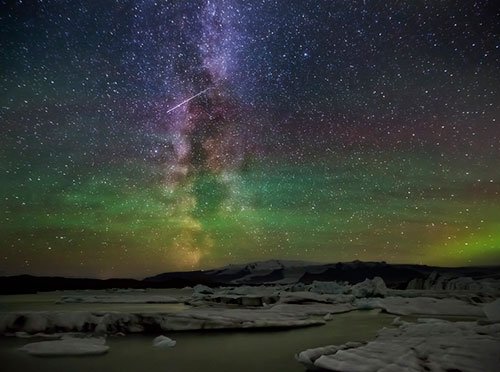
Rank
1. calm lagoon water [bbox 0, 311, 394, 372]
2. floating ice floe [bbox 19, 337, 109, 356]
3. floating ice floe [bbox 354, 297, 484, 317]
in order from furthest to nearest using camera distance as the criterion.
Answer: floating ice floe [bbox 354, 297, 484, 317] → floating ice floe [bbox 19, 337, 109, 356] → calm lagoon water [bbox 0, 311, 394, 372]

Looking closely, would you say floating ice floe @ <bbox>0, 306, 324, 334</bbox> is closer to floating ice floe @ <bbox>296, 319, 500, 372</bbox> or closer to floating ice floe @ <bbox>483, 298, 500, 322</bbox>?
floating ice floe @ <bbox>296, 319, 500, 372</bbox>

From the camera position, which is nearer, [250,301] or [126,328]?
[126,328]

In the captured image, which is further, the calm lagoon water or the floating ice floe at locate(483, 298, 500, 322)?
the floating ice floe at locate(483, 298, 500, 322)

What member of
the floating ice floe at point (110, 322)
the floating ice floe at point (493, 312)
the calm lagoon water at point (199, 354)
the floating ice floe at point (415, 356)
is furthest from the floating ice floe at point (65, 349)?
the floating ice floe at point (493, 312)

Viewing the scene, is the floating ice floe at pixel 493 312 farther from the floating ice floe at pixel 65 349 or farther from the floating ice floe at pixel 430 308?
A: the floating ice floe at pixel 65 349

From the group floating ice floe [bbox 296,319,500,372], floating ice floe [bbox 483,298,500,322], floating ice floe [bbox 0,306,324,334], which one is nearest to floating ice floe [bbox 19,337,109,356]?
floating ice floe [bbox 0,306,324,334]

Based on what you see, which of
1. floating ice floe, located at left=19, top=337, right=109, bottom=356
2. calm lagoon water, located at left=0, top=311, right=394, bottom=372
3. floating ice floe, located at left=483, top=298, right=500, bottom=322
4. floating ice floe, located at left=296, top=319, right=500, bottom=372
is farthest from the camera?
floating ice floe, located at left=483, top=298, right=500, bottom=322

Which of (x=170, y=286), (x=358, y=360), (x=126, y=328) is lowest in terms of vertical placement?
(x=358, y=360)

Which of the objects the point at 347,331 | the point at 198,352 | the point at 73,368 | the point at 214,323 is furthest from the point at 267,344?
the point at 73,368

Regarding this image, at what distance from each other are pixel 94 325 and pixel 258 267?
263ft

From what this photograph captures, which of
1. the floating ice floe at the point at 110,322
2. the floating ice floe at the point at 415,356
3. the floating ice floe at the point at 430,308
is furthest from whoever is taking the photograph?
the floating ice floe at the point at 430,308

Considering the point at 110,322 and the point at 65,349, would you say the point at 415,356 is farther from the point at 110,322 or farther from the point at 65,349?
the point at 110,322

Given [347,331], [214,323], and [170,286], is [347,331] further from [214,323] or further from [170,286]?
[170,286]

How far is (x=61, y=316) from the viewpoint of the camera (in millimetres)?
11367
